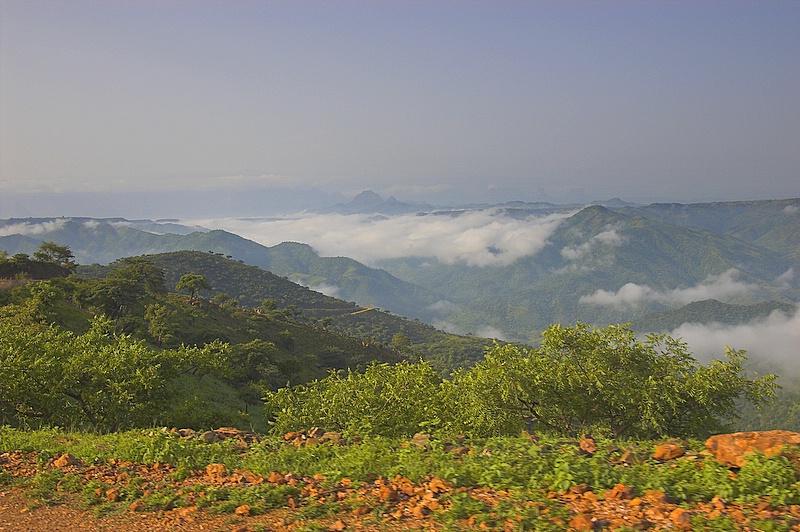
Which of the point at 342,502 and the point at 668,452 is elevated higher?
the point at 668,452

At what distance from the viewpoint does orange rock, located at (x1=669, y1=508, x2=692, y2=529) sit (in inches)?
339

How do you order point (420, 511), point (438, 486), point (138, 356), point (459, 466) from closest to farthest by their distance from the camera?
1. point (420, 511)
2. point (438, 486)
3. point (459, 466)
4. point (138, 356)

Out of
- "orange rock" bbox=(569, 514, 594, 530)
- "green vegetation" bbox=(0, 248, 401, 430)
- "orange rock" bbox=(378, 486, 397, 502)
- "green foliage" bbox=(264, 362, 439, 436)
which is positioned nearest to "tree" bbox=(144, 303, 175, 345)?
"green vegetation" bbox=(0, 248, 401, 430)

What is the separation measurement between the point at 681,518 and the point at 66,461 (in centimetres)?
1486

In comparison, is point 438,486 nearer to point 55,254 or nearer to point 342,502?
point 342,502

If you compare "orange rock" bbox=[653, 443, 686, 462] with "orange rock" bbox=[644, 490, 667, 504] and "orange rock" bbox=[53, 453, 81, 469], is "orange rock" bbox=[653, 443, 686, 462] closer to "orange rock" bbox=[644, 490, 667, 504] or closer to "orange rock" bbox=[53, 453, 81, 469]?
"orange rock" bbox=[644, 490, 667, 504]

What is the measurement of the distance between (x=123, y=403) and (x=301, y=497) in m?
12.9

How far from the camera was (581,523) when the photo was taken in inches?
344

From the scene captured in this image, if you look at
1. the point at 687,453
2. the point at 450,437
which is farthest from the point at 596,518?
the point at 450,437


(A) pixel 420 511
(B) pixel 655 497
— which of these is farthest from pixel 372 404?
(B) pixel 655 497

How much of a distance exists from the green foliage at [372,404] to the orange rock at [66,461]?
934 centimetres

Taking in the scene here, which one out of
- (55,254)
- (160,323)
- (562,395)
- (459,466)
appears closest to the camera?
(459,466)

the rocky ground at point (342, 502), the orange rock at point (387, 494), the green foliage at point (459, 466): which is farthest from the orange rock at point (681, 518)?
the orange rock at point (387, 494)

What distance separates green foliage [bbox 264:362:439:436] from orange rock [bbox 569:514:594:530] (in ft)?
40.1
